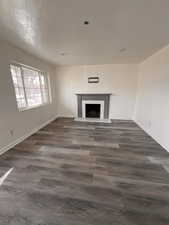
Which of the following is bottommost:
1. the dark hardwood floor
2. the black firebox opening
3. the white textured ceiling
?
the dark hardwood floor

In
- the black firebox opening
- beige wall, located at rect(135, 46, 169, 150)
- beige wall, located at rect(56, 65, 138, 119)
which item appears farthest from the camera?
the black firebox opening

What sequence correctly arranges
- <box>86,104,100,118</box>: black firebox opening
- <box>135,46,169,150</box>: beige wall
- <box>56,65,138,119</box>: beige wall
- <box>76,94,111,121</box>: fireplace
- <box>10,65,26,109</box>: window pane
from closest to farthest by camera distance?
<box>135,46,169,150</box>: beige wall < <box>10,65,26,109</box>: window pane < <box>56,65,138,119</box>: beige wall < <box>76,94,111,121</box>: fireplace < <box>86,104,100,118</box>: black firebox opening

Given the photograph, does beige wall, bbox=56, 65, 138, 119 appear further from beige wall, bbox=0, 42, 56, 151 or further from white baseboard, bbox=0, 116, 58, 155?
white baseboard, bbox=0, 116, 58, 155

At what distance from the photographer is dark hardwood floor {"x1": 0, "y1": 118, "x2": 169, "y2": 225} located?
4.19 ft

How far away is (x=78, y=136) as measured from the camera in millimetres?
3395

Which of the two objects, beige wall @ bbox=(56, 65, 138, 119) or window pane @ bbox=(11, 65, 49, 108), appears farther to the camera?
beige wall @ bbox=(56, 65, 138, 119)

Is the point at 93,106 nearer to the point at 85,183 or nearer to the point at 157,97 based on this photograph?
the point at 157,97

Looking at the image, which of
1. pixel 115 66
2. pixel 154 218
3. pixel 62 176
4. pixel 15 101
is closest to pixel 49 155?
pixel 62 176

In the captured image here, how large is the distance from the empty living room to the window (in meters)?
0.03

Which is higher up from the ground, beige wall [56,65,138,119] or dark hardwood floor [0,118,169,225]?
beige wall [56,65,138,119]

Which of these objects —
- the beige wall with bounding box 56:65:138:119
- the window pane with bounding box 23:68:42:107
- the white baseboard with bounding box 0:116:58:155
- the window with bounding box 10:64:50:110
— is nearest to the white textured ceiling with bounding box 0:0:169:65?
the window with bounding box 10:64:50:110

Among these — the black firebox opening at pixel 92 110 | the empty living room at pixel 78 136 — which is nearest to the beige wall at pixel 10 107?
the empty living room at pixel 78 136

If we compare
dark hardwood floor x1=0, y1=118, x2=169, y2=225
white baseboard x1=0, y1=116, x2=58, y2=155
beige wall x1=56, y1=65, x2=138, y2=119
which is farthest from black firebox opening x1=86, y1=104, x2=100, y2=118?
dark hardwood floor x1=0, y1=118, x2=169, y2=225

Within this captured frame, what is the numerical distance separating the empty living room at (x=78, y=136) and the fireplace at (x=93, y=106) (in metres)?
1.29
